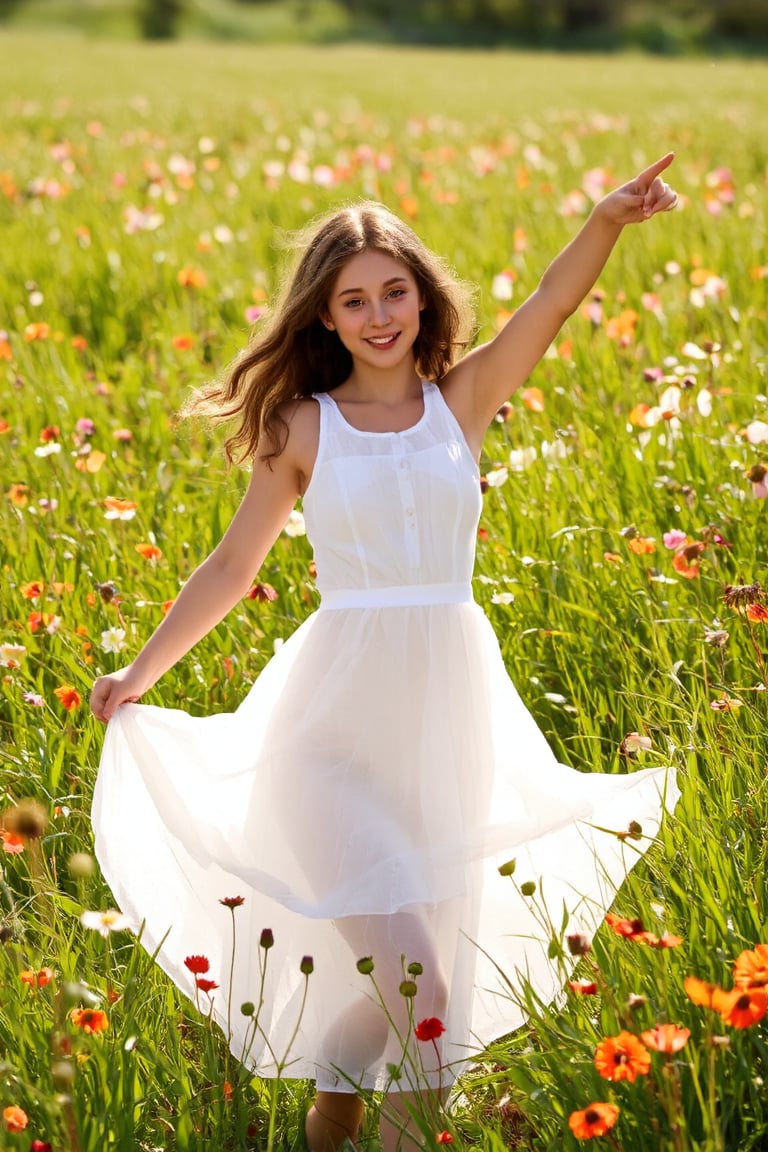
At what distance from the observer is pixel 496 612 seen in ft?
10.3

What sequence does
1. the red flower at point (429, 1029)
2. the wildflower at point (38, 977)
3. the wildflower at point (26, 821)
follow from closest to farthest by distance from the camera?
1. the wildflower at point (26, 821)
2. the red flower at point (429, 1029)
3. the wildflower at point (38, 977)

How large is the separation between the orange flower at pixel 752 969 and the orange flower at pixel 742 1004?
0.01 m

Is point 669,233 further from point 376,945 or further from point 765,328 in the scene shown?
point 376,945

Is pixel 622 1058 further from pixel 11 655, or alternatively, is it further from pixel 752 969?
pixel 11 655

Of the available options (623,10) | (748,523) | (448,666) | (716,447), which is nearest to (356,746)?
(448,666)

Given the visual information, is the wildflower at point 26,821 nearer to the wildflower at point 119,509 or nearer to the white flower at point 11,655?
the white flower at point 11,655

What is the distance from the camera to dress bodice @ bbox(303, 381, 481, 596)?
2367 mm

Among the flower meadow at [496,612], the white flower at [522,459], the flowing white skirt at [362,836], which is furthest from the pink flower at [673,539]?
the white flower at [522,459]

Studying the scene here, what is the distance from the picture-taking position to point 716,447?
361 cm

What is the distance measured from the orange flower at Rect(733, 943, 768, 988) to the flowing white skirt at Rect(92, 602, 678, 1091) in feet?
1.75

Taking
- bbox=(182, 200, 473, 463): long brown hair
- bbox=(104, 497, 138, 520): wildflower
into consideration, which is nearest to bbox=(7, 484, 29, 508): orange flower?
bbox=(104, 497, 138, 520): wildflower

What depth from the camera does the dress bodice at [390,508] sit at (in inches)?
93.2

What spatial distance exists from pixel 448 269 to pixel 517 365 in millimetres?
426

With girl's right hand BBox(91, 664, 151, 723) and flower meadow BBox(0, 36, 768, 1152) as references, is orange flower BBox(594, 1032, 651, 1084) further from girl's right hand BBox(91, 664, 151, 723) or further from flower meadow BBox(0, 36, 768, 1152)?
girl's right hand BBox(91, 664, 151, 723)
